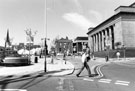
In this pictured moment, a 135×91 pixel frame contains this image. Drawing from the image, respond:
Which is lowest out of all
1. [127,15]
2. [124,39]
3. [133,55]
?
[133,55]

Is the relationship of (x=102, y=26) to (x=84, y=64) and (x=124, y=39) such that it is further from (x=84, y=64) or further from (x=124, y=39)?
(x=84, y=64)

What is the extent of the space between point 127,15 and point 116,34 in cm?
730

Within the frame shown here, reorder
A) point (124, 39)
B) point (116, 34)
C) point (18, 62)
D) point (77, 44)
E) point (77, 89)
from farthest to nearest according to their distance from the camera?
point (77, 44) → point (116, 34) → point (124, 39) → point (18, 62) → point (77, 89)

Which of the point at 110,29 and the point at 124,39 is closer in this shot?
the point at 124,39

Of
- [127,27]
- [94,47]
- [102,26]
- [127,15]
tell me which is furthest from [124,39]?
[94,47]

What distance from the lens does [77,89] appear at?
6289 millimetres

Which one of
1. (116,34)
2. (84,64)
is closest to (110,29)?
(116,34)

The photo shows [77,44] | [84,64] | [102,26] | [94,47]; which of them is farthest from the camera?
[77,44]

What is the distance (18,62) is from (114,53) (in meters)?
31.6

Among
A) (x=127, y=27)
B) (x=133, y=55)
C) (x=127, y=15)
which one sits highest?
(x=127, y=15)

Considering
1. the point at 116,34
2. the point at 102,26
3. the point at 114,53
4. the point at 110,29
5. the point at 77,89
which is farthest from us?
the point at 102,26

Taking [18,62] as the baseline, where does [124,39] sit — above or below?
above

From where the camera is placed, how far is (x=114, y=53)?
139 feet

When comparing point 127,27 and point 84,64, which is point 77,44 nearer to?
point 127,27
